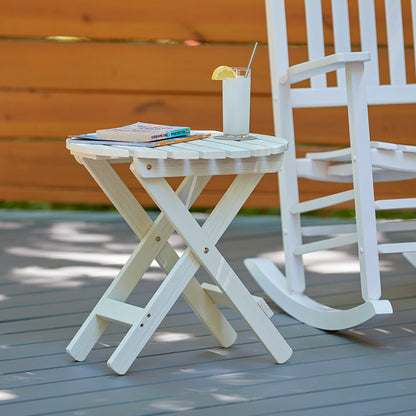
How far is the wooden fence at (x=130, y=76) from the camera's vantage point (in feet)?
10.1

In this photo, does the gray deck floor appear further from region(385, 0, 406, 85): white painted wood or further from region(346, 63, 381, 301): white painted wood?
region(385, 0, 406, 85): white painted wood

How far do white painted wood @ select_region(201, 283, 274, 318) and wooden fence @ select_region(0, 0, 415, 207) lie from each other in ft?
4.85

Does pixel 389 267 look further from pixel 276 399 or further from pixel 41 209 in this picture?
pixel 41 209

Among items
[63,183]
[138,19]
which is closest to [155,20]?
[138,19]

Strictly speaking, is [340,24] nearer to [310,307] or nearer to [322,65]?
[322,65]

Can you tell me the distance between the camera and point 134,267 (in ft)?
5.50

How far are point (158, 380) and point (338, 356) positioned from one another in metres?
0.39

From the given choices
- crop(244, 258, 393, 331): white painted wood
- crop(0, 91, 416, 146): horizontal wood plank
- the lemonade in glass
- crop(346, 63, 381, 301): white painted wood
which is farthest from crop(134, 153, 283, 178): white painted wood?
crop(0, 91, 416, 146): horizontal wood plank

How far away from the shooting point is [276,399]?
146 cm

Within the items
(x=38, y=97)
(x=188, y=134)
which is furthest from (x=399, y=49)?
(x=38, y=97)

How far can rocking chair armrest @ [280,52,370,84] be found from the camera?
1.69 m

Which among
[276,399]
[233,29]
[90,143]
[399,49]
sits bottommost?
[276,399]

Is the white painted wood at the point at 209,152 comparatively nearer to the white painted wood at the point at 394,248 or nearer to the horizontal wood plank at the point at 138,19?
the white painted wood at the point at 394,248

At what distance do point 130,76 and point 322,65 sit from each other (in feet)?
4.89
